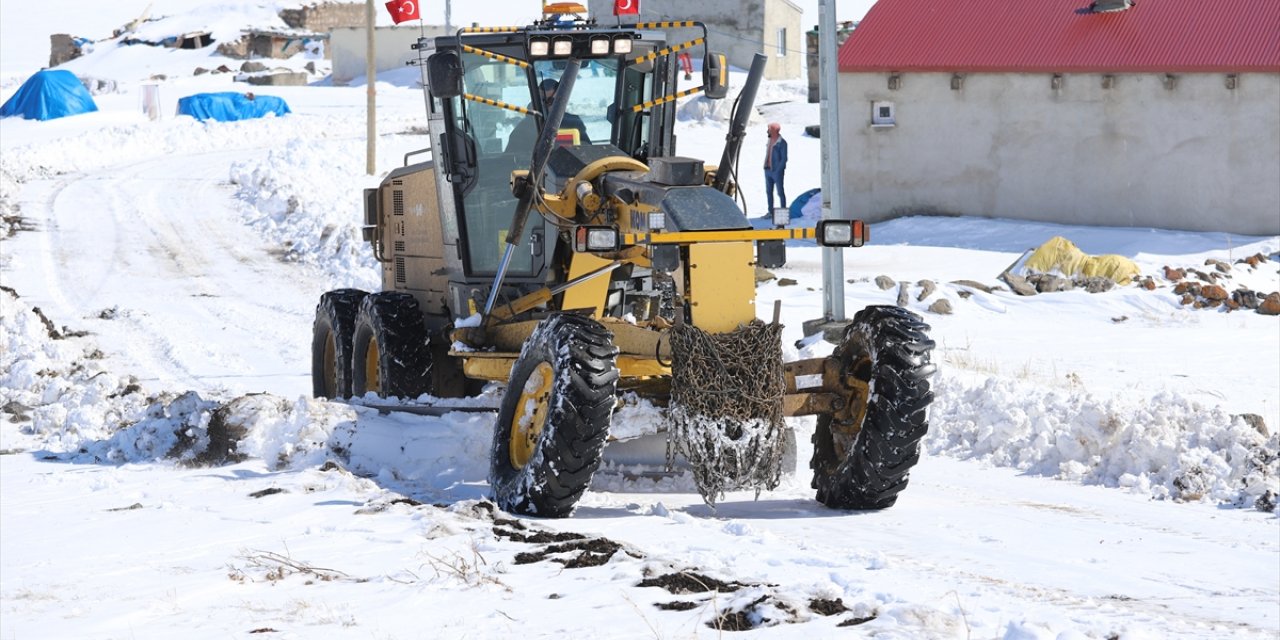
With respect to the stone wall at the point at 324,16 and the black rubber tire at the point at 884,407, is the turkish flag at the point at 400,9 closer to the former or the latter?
the black rubber tire at the point at 884,407

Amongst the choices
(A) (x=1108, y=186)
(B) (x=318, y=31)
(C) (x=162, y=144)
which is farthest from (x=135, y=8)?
(A) (x=1108, y=186)

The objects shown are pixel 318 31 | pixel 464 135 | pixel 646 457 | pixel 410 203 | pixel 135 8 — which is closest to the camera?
pixel 646 457

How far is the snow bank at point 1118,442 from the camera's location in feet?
32.7

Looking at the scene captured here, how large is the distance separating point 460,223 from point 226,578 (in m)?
4.03

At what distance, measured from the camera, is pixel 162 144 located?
142ft

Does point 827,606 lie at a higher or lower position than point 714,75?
lower

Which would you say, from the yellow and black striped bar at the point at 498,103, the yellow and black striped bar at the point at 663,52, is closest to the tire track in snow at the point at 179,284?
the yellow and black striped bar at the point at 498,103

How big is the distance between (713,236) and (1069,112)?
68.2ft

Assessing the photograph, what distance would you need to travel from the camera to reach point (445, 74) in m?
9.06

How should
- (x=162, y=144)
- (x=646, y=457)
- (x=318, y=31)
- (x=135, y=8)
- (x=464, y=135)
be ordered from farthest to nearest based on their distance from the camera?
(x=135, y=8), (x=318, y=31), (x=162, y=144), (x=464, y=135), (x=646, y=457)

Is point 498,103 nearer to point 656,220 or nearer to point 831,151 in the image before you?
point 656,220

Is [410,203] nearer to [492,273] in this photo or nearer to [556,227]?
[492,273]

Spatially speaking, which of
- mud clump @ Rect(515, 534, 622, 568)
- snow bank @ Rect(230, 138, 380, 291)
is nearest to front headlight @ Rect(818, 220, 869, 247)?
mud clump @ Rect(515, 534, 622, 568)

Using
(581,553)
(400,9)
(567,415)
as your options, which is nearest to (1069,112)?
(400,9)
